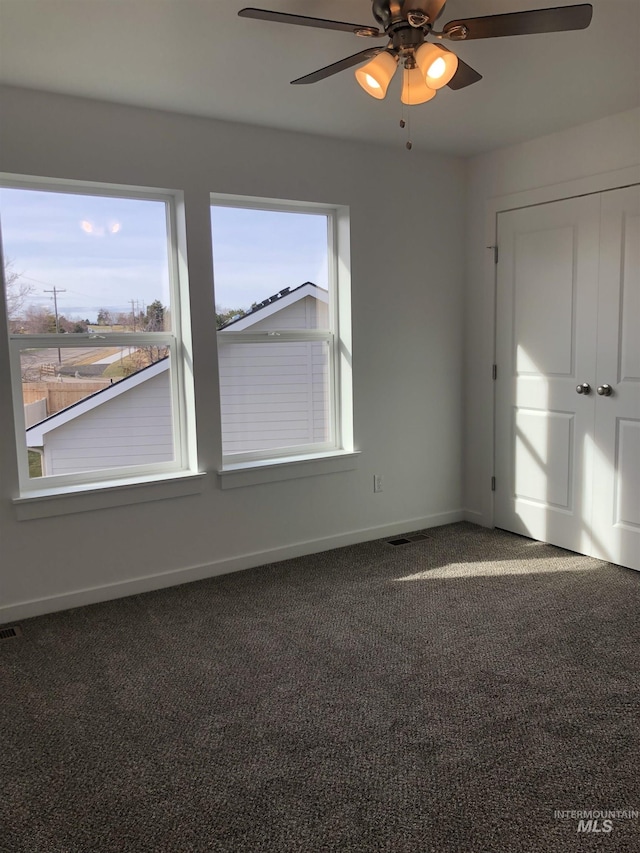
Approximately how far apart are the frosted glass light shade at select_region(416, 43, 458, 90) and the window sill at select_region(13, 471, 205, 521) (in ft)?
7.55

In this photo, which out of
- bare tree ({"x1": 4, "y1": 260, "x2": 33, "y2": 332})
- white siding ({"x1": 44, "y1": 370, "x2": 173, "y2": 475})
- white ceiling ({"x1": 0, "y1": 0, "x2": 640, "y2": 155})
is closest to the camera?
white ceiling ({"x1": 0, "y1": 0, "x2": 640, "y2": 155})

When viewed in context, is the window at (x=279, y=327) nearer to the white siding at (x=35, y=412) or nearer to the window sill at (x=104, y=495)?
the window sill at (x=104, y=495)

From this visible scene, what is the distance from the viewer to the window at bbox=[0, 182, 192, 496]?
10.7 ft

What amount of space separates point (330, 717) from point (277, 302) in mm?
2455

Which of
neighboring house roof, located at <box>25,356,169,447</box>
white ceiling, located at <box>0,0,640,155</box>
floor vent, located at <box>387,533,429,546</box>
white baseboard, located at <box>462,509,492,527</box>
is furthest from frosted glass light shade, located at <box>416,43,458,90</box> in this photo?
white baseboard, located at <box>462,509,492,527</box>

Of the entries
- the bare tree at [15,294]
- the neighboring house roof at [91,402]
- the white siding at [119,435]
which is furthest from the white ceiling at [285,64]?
the white siding at [119,435]

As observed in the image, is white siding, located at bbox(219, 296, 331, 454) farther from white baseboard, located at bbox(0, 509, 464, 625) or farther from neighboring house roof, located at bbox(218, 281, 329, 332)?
white baseboard, located at bbox(0, 509, 464, 625)

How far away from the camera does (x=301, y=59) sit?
8.82ft

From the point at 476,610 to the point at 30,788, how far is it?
2.05 meters

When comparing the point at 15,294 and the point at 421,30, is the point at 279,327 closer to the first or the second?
the point at 15,294

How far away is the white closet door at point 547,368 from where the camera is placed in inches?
150

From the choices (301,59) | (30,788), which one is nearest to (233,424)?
(301,59)

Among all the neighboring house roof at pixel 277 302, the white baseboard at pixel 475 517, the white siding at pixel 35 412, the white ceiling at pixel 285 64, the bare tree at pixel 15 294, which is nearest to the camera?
the white ceiling at pixel 285 64

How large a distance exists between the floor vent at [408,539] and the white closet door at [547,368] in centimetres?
57
